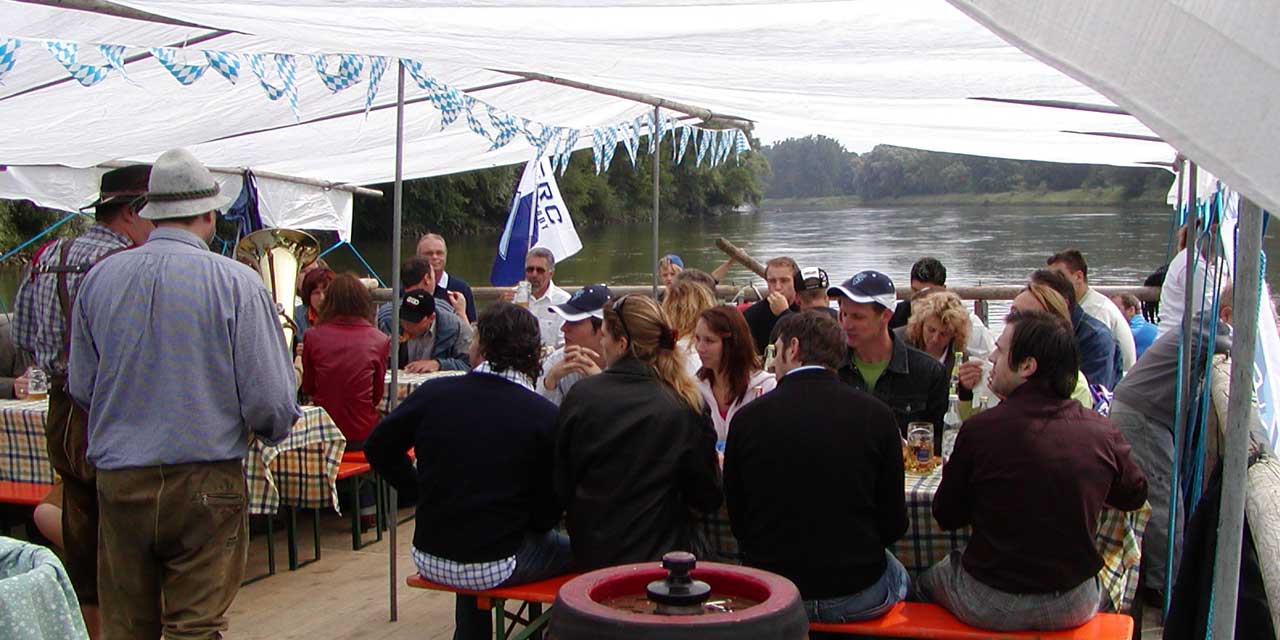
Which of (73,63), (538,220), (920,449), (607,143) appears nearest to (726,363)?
(920,449)

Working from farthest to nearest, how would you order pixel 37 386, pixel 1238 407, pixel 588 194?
pixel 588 194 < pixel 37 386 < pixel 1238 407

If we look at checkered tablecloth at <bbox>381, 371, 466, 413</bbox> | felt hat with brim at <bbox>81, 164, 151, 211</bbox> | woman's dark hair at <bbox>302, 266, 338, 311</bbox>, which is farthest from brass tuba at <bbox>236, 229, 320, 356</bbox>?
felt hat with brim at <bbox>81, 164, 151, 211</bbox>

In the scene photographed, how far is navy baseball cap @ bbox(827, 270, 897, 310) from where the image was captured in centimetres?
434

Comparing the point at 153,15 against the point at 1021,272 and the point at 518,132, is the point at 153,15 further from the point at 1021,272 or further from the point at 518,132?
the point at 1021,272

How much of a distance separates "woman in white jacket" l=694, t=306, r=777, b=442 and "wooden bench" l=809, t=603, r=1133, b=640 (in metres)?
1.10

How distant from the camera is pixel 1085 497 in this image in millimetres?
3107

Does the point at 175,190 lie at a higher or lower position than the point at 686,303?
higher

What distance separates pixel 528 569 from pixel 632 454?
1.85ft

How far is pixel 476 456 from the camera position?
11.5 ft

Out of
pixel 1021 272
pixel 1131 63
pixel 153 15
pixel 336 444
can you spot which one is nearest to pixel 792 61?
pixel 153 15

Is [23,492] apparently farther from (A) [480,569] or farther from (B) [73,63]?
(A) [480,569]

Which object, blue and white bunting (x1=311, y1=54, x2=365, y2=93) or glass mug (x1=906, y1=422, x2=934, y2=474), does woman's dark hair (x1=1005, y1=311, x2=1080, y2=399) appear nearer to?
glass mug (x1=906, y1=422, x2=934, y2=474)

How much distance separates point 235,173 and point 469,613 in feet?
23.7

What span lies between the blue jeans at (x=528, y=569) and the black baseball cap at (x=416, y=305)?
2.79 m
